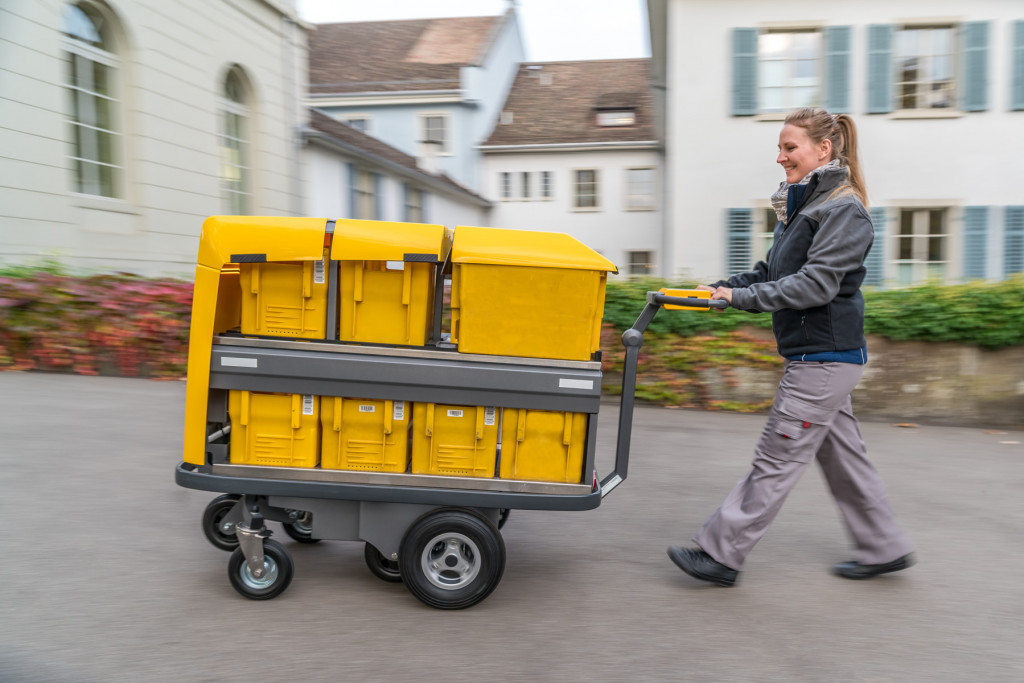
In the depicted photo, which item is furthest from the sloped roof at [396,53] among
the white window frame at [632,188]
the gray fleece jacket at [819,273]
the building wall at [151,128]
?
the gray fleece jacket at [819,273]

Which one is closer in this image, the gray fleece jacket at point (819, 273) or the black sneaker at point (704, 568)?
the gray fleece jacket at point (819, 273)

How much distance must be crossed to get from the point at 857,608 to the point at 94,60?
11089 mm

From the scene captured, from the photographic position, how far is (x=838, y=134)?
3.52m

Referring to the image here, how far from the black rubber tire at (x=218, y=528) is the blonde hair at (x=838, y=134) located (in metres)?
3.03

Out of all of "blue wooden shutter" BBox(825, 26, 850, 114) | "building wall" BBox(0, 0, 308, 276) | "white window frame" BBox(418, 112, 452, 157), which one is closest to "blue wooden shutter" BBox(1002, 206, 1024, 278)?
"blue wooden shutter" BBox(825, 26, 850, 114)

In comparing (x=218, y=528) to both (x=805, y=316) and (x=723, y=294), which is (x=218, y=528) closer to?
(x=723, y=294)

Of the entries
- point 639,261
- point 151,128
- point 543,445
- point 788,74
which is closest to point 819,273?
point 543,445

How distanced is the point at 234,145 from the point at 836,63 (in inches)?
411

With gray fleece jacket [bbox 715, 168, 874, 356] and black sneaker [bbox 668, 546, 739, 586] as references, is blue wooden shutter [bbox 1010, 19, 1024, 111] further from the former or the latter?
black sneaker [bbox 668, 546, 739, 586]

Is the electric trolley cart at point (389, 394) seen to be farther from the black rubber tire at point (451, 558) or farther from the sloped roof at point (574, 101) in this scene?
the sloped roof at point (574, 101)

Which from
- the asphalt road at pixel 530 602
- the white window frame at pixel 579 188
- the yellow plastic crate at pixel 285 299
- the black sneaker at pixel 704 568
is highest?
the white window frame at pixel 579 188

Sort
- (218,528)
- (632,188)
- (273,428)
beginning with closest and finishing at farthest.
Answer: (273,428) < (218,528) < (632,188)

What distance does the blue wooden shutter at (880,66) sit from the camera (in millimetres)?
13828

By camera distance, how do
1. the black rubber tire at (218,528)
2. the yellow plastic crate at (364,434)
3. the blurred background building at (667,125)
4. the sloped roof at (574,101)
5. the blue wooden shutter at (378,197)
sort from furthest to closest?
the sloped roof at (574,101) → the blue wooden shutter at (378,197) → the blurred background building at (667,125) → the black rubber tire at (218,528) → the yellow plastic crate at (364,434)
